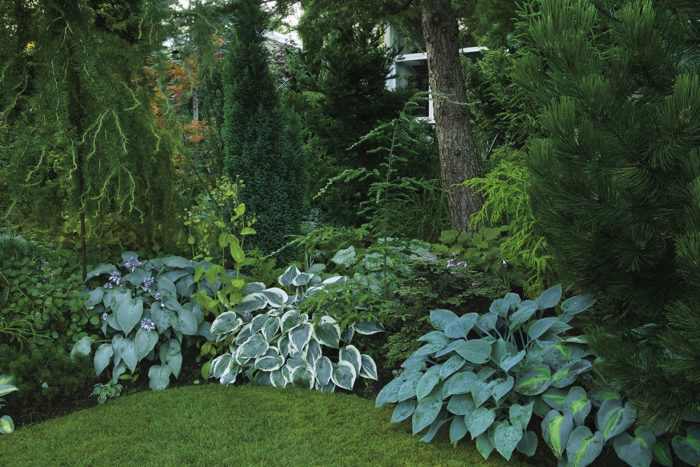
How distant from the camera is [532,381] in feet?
8.28

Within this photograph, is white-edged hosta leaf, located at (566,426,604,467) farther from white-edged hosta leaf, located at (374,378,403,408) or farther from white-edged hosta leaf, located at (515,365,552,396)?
white-edged hosta leaf, located at (374,378,403,408)

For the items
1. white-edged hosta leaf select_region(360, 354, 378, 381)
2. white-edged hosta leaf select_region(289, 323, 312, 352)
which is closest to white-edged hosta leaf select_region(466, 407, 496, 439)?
white-edged hosta leaf select_region(360, 354, 378, 381)

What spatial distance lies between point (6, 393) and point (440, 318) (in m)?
2.48

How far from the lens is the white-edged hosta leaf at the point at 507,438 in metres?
2.31

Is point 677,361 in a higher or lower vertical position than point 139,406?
higher

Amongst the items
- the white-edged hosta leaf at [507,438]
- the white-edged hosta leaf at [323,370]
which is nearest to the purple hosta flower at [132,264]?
the white-edged hosta leaf at [323,370]

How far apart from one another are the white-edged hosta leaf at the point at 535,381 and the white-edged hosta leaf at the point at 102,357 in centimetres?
246

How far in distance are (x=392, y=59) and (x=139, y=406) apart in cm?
468

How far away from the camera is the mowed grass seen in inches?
100

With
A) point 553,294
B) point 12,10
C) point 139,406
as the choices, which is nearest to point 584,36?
point 553,294

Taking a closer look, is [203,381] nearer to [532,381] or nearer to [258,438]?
[258,438]

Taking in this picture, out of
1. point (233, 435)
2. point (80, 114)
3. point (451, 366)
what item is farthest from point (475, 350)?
point (80, 114)

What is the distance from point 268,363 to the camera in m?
3.43

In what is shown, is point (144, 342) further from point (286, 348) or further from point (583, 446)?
point (583, 446)
